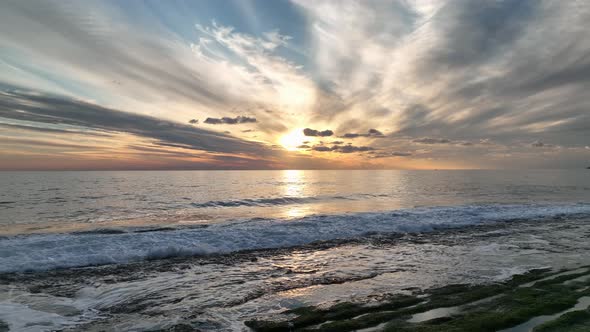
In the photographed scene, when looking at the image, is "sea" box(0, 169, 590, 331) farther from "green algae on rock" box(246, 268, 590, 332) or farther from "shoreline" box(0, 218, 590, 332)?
"green algae on rock" box(246, 268, 590, 332)

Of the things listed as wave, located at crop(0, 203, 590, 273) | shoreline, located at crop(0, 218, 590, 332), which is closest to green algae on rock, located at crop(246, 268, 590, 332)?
shoreline, located at crop(0, 218, 590, 332)

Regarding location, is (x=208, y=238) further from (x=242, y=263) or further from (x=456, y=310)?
(x=456, y=310)

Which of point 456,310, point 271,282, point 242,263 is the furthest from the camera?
point 242,263

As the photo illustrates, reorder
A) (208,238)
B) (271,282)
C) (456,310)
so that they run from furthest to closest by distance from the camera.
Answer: (208,238) < (271,282) < (456,310)

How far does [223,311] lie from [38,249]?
44.0 feet

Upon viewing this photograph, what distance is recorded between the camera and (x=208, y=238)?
61.6ft

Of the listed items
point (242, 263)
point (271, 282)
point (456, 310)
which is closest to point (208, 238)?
point (242, 263)

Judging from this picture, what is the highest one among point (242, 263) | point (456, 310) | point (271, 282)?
point (456, 310)

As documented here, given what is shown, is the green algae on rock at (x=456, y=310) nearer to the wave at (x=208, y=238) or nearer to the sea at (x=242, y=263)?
the sea at (x=242, y=263)

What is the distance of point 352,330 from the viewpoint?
23.6ft

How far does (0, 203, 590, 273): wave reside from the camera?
14.9 m

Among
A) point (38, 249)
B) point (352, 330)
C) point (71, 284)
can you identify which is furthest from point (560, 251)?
point (38, 249)

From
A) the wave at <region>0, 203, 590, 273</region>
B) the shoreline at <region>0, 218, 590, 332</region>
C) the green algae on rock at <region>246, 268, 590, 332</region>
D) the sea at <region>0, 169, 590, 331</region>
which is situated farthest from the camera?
Answer: the wave at <region>0, 203, 590, 273</region>

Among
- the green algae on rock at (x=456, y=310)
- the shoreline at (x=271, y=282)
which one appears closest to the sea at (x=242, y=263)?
the shoreline at (x=271, y=282)
